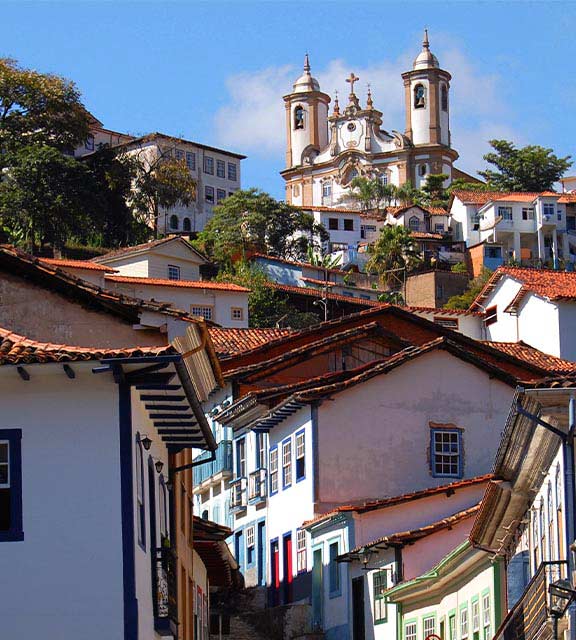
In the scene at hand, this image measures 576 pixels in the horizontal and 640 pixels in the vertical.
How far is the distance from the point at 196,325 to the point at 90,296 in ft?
5.46

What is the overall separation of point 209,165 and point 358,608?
97.0 metres

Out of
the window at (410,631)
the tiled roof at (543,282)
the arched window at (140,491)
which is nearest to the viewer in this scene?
the arched window at (140,491)

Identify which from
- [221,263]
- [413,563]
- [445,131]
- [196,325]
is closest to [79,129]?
[221,263]

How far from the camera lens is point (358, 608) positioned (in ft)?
125

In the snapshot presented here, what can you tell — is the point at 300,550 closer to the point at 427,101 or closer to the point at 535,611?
the point at 535,611

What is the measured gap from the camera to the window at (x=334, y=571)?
39.5m

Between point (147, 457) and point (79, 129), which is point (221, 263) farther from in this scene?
point (147, 457)

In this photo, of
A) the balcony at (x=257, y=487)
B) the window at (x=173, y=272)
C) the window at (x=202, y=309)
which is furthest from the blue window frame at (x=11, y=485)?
the window at (x=173, y=272)

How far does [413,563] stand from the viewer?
35.2m

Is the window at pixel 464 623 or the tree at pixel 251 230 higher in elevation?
the tree at pixel 251 230

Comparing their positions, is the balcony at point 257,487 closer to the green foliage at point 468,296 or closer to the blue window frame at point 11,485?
the blue window frame at point 11,485

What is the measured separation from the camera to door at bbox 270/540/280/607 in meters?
44.7

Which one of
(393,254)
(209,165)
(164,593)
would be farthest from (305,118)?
(164,593)

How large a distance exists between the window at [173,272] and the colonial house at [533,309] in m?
21.5
